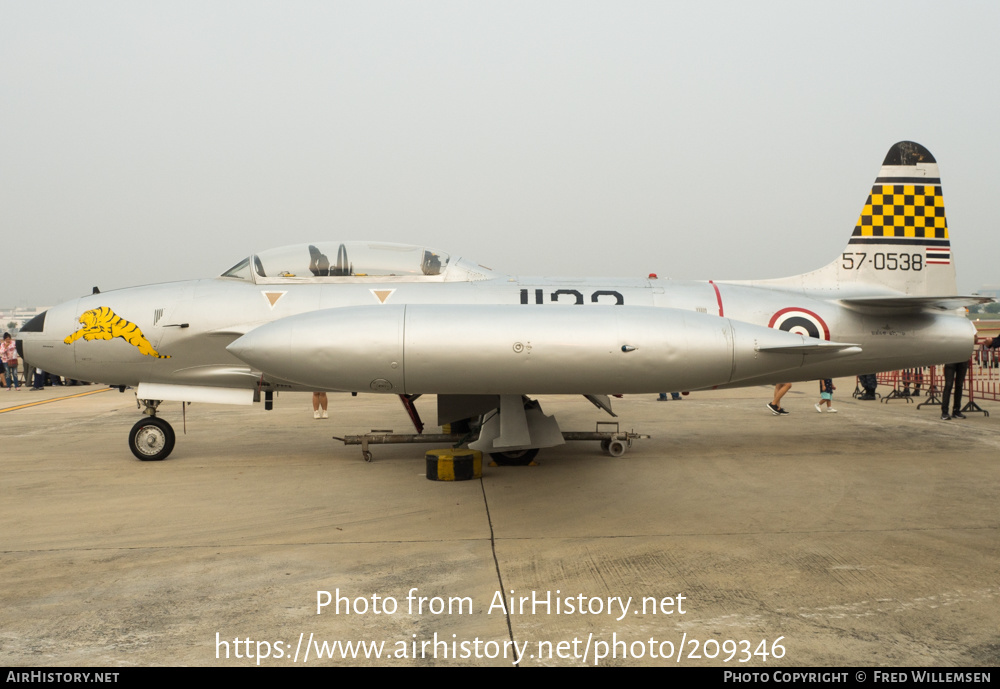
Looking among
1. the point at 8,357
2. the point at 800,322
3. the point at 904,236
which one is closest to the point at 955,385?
the point at 904,236

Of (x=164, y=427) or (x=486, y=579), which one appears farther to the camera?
(x=164, y=427)

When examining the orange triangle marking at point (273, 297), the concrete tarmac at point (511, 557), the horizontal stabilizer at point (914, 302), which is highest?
the orange triangle marking at point (273, 297)

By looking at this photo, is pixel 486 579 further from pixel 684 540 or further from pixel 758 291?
pixel 758 291

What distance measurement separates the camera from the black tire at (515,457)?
8656 mm

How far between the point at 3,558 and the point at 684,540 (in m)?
5.05

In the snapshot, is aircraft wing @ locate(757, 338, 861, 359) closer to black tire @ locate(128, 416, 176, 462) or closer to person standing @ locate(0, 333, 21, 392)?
black tire @ locate(128, 416, 176, 462)

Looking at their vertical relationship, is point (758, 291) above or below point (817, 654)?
above

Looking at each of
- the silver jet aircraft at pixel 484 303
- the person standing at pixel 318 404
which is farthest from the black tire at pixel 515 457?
the person standing at pixel 318 404

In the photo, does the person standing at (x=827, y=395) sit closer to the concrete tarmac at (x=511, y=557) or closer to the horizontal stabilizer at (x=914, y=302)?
the concrete tarmac at (x=511, y=557)

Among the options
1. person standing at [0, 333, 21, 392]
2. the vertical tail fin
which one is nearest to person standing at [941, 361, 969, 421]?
the vertical tail fin

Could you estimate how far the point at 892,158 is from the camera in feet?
31.9

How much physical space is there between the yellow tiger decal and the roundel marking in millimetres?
7294

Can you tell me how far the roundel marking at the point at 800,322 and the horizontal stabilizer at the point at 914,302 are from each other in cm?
46
